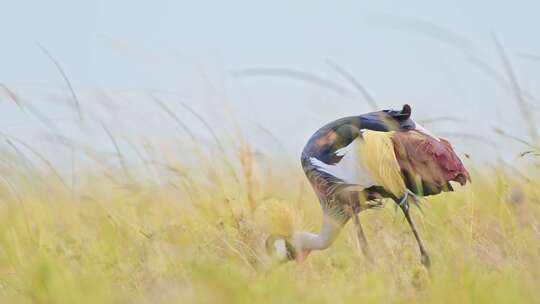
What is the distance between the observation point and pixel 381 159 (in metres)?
5.39

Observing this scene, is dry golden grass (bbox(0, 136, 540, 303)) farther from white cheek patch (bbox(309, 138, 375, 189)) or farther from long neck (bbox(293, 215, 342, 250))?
white cheek patch (bbox(309, 138, 375, 189))

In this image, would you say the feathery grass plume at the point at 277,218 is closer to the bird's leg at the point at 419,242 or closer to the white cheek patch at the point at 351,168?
the white cheek patch at the point at 351,168

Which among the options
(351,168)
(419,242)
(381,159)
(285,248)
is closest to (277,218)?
(285,248)

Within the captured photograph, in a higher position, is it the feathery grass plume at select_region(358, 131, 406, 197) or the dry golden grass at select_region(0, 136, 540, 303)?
the feathery grass plume at select_region(358, 131, 406, 197)

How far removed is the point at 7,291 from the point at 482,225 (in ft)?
10.00

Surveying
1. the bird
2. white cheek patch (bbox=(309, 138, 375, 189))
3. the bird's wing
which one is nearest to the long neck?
the bird

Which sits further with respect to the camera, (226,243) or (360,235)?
(360,235)

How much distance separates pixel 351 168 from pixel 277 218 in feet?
1.56

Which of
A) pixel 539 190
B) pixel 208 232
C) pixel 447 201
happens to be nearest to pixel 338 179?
pixel 208 232

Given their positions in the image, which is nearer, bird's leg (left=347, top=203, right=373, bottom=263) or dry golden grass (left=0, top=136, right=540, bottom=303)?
dry golden grass (left=0, top=136, right=540, bottom=303)

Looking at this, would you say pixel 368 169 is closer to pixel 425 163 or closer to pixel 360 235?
pixel 425 163

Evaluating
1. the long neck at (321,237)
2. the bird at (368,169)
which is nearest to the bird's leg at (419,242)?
the bird at (368,169)

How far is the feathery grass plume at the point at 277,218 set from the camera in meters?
5.41

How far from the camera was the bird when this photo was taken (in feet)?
17.9
